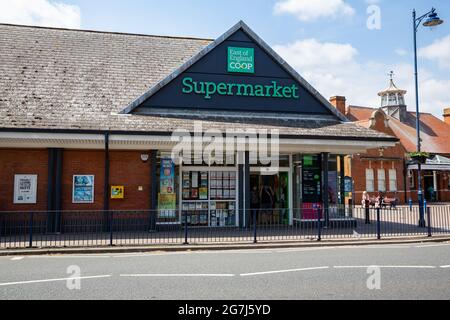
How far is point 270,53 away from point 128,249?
400 inches

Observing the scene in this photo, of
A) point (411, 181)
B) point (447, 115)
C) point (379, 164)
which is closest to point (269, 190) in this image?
point (379, 164)

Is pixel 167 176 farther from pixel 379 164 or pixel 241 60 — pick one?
pixel 379 164

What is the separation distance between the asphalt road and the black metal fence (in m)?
1.92

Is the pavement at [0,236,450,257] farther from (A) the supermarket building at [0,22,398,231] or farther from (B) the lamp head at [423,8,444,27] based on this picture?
(B) the lamp head at [423,8,444,27]

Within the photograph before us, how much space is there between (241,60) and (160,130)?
5063 millimetres

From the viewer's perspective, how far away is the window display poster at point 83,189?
15.5 m

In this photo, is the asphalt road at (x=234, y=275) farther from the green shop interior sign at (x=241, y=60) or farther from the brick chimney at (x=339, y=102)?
the brick chimney at (x=339, y=102)

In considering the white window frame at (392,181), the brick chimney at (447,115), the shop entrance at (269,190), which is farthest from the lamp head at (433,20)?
the brick chimney at (447,115)

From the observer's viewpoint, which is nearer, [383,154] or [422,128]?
[383,154]

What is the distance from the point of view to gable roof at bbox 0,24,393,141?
14.8 m

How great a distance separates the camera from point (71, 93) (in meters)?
16.2

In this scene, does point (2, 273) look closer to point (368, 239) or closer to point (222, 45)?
point (368, 239)

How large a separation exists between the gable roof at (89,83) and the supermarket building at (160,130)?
0.21 ft
